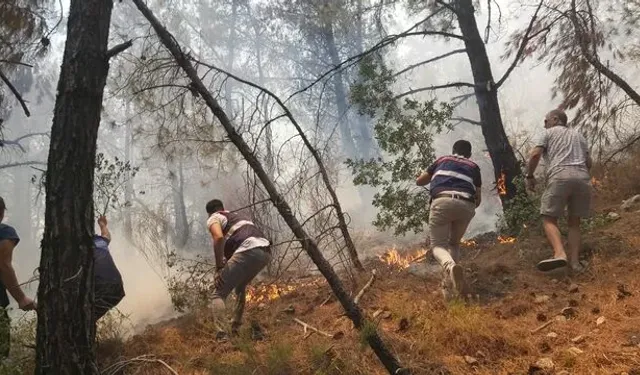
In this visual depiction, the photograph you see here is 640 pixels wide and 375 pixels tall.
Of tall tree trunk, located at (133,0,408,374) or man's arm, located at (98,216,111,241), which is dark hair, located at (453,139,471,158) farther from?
man's arm, located at (98,216,111,241)

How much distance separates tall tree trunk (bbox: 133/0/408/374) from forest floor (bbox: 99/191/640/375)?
24 cm

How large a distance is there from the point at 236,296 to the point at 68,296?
228 cm

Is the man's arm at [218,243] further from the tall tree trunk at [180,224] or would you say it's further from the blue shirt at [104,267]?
the tall tree trunk at [180,224]

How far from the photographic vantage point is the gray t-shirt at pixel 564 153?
4.54 m

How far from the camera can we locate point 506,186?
7145mm

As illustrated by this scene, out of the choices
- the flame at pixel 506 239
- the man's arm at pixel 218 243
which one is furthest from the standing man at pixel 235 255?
the flame at pixel 506 239

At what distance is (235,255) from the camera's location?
4.49 metres

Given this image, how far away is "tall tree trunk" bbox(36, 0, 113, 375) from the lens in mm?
2605

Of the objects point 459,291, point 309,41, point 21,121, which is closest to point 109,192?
point 459,291

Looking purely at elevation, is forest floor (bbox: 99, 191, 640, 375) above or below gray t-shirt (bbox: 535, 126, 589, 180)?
below

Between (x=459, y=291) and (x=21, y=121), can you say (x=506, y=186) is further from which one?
(x=21, y=121)

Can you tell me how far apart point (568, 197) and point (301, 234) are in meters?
3.02

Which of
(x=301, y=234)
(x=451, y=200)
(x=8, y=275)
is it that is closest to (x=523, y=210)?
(x=451, y=200)

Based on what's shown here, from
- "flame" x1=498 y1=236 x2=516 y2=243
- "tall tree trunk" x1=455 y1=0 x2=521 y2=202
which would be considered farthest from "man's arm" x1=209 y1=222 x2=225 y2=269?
"tall tree trunk" x1=455 y1=0 x2=521 y2=202
